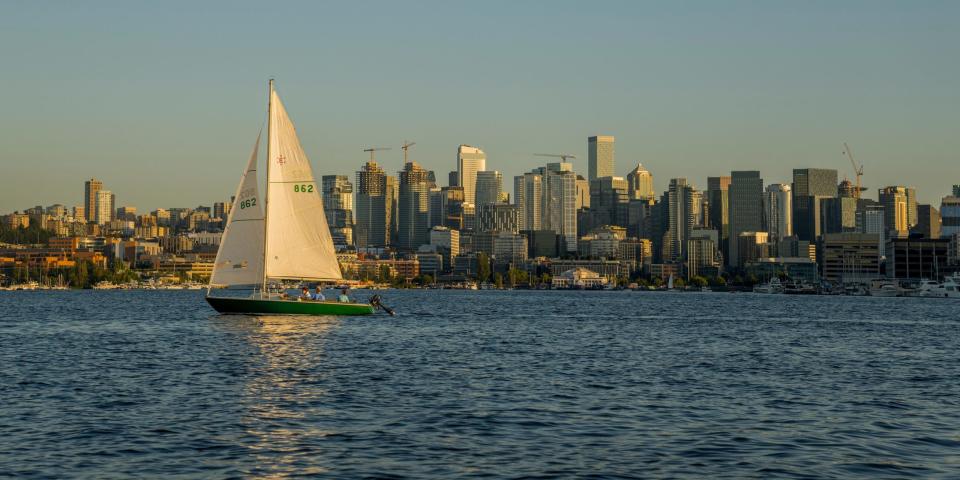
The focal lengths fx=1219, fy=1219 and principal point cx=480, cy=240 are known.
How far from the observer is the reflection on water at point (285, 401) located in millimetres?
30062

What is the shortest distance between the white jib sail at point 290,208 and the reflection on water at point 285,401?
1230 cm

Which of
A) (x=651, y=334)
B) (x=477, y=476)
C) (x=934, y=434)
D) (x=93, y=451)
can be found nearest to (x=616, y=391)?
(x=934, y=434)

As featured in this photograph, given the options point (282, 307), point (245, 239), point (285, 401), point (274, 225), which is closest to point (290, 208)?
point (274, 225)

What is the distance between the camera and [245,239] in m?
86.0

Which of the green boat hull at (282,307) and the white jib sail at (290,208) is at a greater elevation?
the white jib sail at (290,208)

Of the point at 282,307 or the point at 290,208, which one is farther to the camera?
the point at 282,307

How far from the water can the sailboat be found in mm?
14745

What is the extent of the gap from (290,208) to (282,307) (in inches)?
280

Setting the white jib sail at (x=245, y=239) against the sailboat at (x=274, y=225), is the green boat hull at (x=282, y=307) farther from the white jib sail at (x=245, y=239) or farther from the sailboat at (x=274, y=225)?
the white jib sail at (x=245, y=239)

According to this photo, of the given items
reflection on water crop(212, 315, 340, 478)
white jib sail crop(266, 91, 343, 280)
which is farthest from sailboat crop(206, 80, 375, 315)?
reflection on water crop(212, 315, 340, 478)

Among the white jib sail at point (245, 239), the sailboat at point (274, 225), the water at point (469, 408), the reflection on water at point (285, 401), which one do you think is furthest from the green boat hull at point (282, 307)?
the water at point (469, 408)

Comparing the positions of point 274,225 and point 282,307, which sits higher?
point 274,225

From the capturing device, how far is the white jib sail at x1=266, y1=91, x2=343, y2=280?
85.0 metres

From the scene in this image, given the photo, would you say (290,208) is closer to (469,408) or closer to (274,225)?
(274,225)
